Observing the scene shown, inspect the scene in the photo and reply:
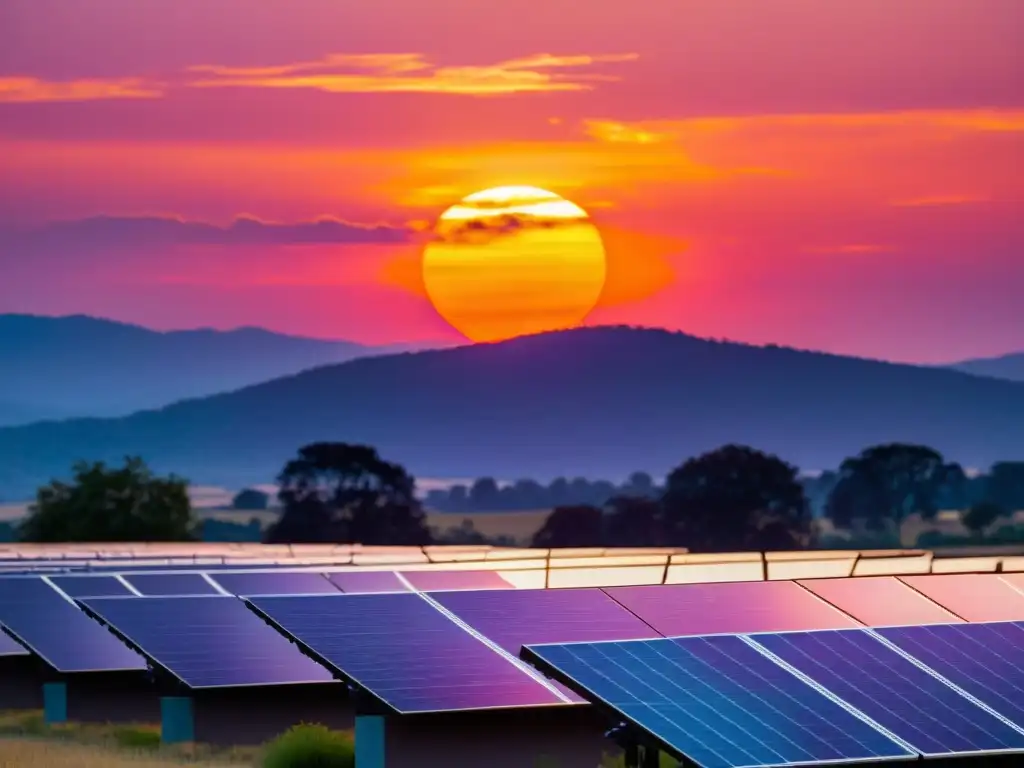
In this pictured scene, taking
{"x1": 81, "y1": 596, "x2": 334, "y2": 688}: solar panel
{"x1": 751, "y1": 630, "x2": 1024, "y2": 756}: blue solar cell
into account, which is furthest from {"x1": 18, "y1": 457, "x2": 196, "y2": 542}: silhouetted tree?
{"x1": 751, "y1": 630, "x2": 1024, "y2": 756}: blue solar cell

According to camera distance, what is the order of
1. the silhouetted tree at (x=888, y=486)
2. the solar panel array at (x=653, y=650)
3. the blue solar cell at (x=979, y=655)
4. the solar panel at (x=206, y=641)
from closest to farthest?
1. the solar panel array at (x=653, y=650)
2. the blue solar cell at (x=979, y=655)
3. the solar panel at (x=206, y=641)
4. the silhouetted tree at (x=888, y=486)

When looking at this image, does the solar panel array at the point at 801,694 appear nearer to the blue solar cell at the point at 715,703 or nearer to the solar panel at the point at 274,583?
the blue solar cell at the point at 715,703

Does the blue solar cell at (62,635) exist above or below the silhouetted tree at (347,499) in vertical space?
below

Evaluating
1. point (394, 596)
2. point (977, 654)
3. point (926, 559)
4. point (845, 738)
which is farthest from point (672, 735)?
point (926, 559)

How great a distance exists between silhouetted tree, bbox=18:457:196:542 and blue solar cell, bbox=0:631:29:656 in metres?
66.9

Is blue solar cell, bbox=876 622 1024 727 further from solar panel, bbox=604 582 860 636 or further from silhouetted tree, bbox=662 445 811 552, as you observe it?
silhouetted tree, bbox=662 445 811 552

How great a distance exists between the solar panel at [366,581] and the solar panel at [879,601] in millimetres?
7485

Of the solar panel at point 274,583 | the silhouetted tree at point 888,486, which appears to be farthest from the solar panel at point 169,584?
the silhouetted tree at point 888,486

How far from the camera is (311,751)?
→ 23938mm

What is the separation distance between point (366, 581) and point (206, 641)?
4.34m

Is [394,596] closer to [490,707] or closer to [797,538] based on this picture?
[490,707]

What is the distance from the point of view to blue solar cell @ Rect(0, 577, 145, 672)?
31.7m

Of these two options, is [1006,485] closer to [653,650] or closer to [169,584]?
[169,584]

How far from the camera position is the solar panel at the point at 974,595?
83.5ft
